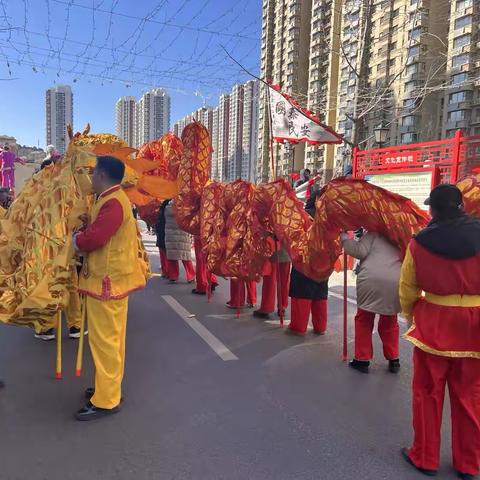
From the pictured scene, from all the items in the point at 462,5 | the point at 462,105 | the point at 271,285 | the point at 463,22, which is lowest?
the point at 271,285

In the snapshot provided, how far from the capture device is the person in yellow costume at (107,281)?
2.81m

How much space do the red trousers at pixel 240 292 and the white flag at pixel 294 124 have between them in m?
2.04

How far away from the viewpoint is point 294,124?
581cm

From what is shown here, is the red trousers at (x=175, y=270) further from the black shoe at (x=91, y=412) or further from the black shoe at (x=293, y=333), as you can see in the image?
the black shoe at (x=91, y=412)

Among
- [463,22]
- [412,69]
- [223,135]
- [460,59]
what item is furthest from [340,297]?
[463,22]

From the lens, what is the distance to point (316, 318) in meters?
4.86

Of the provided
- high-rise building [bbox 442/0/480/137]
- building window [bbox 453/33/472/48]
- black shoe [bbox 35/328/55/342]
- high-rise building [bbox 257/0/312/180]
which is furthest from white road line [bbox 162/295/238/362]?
high-rise building [bbox 257/0/312/180]

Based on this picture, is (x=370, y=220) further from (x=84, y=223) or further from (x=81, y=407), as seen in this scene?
(x=81, y=407)

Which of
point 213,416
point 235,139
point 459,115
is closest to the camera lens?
point 213,416

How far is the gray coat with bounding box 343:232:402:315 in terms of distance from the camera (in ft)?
11.8

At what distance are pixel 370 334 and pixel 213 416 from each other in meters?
1.61

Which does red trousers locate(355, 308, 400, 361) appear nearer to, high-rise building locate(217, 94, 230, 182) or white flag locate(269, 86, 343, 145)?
white flag locate(269, 86, 343, 145)

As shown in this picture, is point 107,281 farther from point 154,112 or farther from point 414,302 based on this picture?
point 154,112

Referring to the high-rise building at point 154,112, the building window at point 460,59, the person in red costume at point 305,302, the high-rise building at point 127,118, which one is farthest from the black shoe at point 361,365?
the building window at point 460,59
